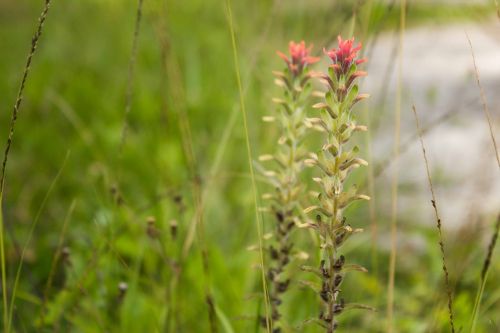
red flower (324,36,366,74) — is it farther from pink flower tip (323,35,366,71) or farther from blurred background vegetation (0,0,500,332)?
blurred background vegetation (0,0,500,332)

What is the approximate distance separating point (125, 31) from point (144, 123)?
3024 millimetres

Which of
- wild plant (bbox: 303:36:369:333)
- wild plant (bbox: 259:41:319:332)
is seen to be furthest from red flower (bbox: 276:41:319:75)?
wild plant (bbox: 303:36:369:333)

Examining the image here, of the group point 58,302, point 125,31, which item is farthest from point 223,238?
point 125,31

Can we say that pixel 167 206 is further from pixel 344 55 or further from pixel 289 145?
pixel 344 55

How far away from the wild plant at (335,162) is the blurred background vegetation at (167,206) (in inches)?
9.6

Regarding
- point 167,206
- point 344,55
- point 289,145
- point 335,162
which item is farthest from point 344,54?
point 167,206

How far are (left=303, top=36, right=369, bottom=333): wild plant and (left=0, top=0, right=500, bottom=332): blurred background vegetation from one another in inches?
9.6

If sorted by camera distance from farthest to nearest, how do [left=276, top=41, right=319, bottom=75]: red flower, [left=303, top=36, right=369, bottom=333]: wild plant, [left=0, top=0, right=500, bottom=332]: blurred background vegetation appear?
[left=0, top=0, right=500, bottom=332]: blurred background vegetation < [left=276, top=41, right=319, bottom=75]: red flower < [left=303, top=36, right=369, bottom=333]: wild plant

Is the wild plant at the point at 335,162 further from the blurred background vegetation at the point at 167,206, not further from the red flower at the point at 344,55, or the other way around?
the blurred background vegetation at the point at 167,206

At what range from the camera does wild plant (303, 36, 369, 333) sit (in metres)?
1.04

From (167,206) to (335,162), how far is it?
1689 mm

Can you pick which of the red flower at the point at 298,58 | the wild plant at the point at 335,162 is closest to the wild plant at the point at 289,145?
the red flower at the point at 298,58

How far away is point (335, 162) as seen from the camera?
107 centimetres

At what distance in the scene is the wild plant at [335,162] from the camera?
1.04 m
